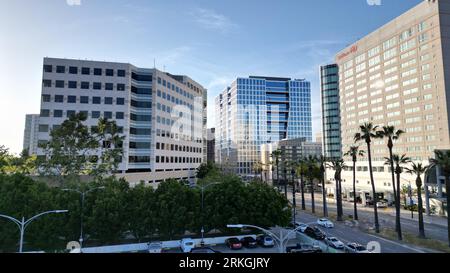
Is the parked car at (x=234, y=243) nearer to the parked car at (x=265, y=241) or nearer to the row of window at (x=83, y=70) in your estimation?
the parked car at (x=265, y=241)

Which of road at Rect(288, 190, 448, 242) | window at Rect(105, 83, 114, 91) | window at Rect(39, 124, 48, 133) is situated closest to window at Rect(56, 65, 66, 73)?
window at Rect(105, 83, 114, 91)

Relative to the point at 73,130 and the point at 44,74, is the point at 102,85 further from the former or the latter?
the point at 73,130

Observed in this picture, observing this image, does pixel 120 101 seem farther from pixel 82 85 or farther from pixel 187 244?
pixel 187 244

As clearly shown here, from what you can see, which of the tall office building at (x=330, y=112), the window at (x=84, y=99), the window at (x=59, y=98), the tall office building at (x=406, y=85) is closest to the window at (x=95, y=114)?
the window at (x=84, y=99)

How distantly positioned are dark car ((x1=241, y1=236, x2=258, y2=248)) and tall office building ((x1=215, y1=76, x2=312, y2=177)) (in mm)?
107707

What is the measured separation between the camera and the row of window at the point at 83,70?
50.7m

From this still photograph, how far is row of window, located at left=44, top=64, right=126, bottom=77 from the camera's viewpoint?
50.7 meters

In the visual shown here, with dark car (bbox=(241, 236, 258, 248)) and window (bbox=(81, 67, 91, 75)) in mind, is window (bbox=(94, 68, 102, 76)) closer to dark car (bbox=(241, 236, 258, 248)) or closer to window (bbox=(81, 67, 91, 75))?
window (bbox=(81, 67, 91, 75))

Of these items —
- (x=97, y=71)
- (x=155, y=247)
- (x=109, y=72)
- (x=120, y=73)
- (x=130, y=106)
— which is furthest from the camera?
(x=130, y=106)

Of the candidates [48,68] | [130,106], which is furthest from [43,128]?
[130,106]

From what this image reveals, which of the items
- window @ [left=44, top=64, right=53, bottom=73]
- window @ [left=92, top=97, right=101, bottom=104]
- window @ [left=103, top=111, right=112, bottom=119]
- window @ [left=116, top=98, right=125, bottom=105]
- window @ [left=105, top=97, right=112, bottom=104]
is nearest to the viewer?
window @ [left=44, top=64, right=53, bottom=73]

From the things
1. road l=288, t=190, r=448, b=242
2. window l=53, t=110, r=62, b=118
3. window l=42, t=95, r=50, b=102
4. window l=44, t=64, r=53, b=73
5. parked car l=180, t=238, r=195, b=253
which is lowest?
road l=288, t=190, r=448, b=242

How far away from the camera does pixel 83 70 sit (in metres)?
52.6

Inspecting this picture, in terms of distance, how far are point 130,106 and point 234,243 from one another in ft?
132
